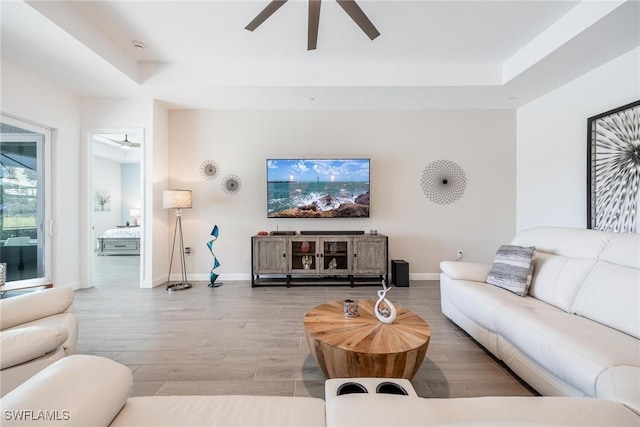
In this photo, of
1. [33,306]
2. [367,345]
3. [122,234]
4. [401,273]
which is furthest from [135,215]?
[367,345]

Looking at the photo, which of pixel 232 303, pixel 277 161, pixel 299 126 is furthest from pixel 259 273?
pixel 299 126

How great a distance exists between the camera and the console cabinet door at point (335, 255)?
13.0 feet

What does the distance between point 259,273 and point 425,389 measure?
2726 millimetres

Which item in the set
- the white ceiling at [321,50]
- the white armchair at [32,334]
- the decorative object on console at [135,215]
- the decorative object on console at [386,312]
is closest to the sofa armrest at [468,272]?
the decorative object on console at [386,312]

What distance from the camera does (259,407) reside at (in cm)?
97

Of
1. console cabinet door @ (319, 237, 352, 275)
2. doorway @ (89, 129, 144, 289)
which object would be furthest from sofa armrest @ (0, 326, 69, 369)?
doorway @ (89, 129, 144, 289)

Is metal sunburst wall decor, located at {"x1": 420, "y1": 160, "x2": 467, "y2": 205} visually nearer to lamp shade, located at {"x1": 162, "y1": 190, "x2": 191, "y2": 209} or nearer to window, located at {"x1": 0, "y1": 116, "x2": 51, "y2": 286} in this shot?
lamp shade, located at {"x1": 162, "y1": 190, "x2": 191, "y2": 209}

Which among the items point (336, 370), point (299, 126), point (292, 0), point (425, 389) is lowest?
point (425, 389)

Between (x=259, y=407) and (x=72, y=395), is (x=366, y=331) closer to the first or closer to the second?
(x=259, y=407)

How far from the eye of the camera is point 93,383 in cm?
88

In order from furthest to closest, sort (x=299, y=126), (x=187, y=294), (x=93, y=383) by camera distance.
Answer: (x=299, y=126)
(x=187, y=294)
(x=93, y=383)

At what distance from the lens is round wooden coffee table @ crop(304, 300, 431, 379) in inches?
57.2

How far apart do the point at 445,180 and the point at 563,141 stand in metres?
1.46

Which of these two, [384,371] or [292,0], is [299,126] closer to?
[292,0]
